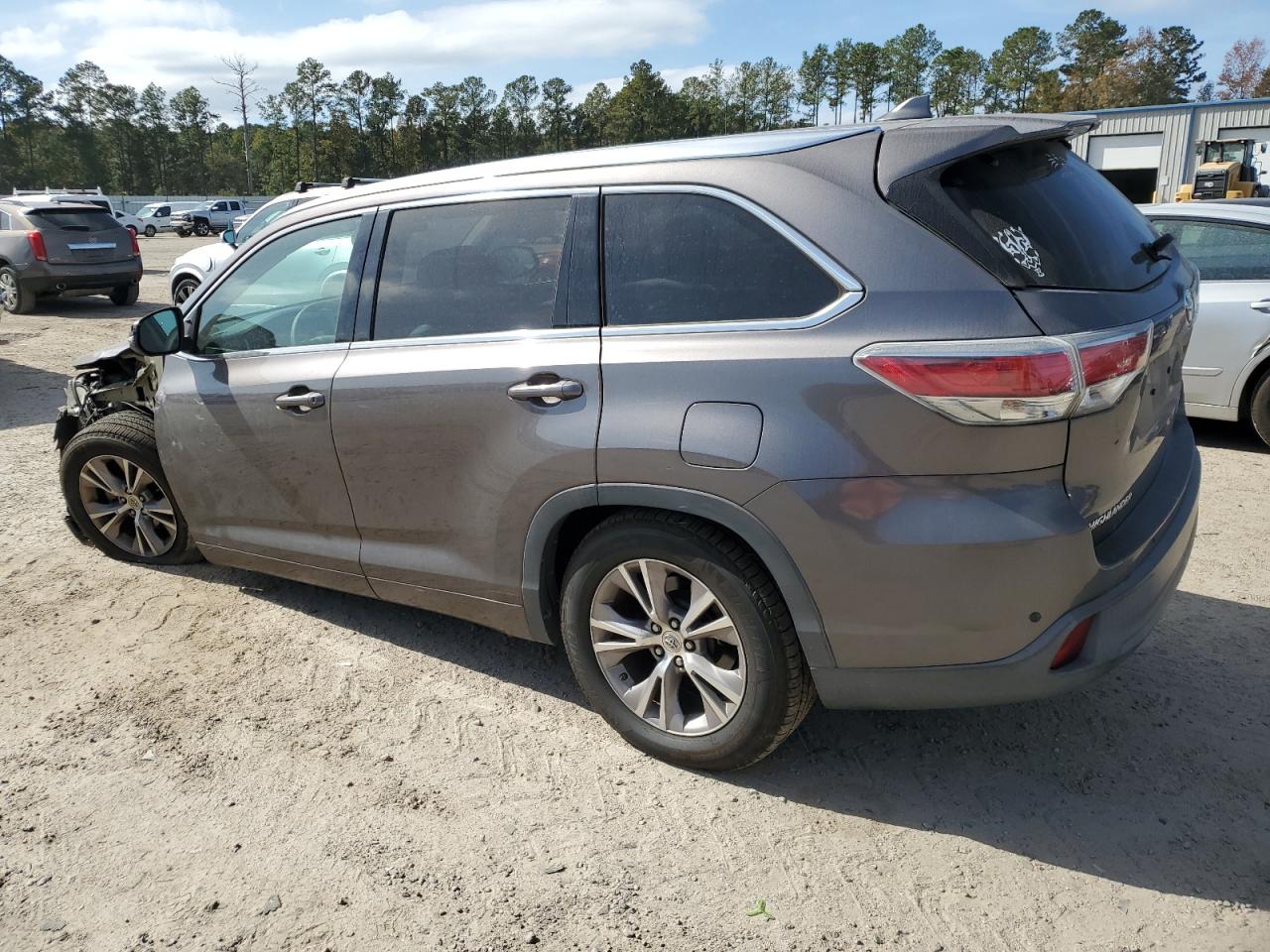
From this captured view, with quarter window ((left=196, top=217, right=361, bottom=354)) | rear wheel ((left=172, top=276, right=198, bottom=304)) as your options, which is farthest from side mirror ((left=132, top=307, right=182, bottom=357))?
rear wheel ((left=172, top=276, right=198, bottom=304))

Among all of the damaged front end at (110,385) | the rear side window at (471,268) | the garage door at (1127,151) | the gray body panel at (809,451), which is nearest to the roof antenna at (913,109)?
the gray body panel at (809,451)

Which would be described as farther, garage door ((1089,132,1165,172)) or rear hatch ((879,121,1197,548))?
garage door ((1089,132,1165,172))

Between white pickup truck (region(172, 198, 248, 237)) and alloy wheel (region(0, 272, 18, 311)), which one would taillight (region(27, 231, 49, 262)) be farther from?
white pickup truck (region(172, 198, 248, 237))

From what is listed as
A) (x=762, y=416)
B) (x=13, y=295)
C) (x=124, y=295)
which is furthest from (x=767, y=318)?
(x=124, y=295)

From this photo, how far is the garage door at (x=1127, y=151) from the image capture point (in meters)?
36.5

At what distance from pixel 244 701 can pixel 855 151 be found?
285cm

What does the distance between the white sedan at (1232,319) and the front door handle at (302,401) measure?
5.48 metres

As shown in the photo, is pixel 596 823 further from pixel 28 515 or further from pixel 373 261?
pixel 28 515

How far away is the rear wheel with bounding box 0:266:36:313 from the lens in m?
14.6

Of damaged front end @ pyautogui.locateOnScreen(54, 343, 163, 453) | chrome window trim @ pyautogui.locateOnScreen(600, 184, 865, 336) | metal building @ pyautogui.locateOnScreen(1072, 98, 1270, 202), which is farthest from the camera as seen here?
metal building @ pyautogui.locateOnScreen(1072, 98, 1270, 202)

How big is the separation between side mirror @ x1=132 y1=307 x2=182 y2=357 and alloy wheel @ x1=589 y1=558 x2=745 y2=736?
231cm

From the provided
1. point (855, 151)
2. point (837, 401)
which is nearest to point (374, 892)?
point (837, 401)

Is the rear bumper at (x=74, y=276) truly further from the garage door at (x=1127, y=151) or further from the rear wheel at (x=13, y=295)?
Answer: the garage door at (x=1127, y=151)

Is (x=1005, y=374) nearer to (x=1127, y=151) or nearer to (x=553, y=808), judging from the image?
(x=553, y=808)
